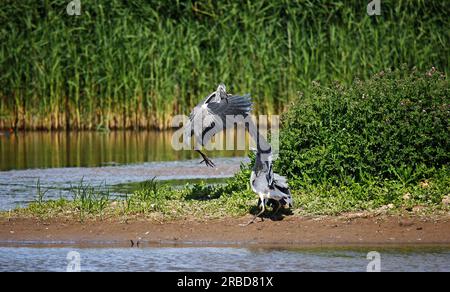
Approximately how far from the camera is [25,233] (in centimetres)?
993

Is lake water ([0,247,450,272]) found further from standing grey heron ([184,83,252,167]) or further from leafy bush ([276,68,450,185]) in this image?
leafy bush ([276,68,450,185])

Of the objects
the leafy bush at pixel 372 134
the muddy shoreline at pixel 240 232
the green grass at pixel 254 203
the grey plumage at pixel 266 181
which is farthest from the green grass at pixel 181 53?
the grey plumage at pixel 266 181

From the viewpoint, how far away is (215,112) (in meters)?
10.1

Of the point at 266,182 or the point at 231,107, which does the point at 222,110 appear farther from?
the point at 266,182

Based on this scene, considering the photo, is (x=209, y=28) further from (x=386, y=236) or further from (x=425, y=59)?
(x=386, y=236)

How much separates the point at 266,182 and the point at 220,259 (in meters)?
0.99

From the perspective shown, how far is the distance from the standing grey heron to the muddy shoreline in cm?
84

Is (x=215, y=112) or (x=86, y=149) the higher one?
(x=215, y=112)

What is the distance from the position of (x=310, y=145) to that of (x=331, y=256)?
220cm

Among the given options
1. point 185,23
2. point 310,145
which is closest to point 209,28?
point 185,23

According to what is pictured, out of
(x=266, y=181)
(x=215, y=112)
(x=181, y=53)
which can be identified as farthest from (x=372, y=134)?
(x=181, y=53)

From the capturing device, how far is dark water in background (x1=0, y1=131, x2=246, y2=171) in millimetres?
15828

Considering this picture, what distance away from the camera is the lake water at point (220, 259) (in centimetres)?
860

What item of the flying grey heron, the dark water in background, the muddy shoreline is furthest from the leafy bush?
the dark water in background
